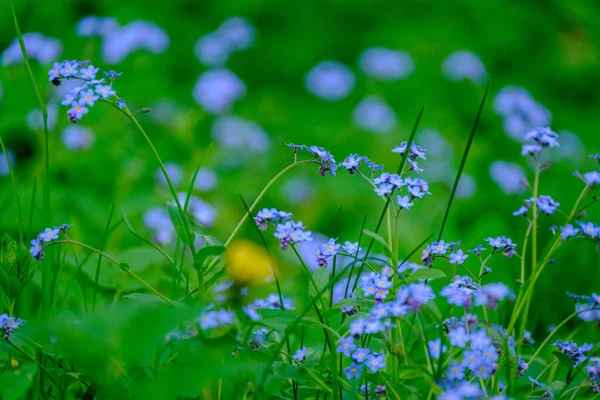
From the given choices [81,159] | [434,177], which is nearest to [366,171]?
[434,177]

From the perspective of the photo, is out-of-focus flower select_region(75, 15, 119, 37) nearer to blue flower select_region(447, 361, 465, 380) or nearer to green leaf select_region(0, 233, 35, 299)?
green leaf select_region(0, 233, 35, 299)

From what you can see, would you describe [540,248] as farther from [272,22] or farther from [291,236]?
[272,22]

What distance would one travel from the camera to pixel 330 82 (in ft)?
14.0

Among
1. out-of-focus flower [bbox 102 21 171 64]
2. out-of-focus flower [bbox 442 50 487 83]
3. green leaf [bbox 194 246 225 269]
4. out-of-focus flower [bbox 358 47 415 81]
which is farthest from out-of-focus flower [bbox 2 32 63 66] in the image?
green leaf [bbox 194 246 225 269]

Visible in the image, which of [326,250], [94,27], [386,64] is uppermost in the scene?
[386,64]

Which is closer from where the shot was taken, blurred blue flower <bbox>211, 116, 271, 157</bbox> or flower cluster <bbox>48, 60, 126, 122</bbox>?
flower cluster <bbox>48, 60, 126, 122</bbox>

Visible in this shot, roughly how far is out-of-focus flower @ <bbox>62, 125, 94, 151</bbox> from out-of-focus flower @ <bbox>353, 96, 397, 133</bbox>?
1.55 metres

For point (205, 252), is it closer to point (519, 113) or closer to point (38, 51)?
point (38, 51)

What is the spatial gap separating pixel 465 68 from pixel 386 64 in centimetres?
50

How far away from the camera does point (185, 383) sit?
0.81 m

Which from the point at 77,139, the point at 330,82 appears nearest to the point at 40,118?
the point at 77,139

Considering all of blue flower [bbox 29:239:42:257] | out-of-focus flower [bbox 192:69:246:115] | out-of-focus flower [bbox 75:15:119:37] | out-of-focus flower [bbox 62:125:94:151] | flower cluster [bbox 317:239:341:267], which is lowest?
flower cluster [bbox 317:239:341:267]

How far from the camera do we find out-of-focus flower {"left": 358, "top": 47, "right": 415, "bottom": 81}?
4.23m

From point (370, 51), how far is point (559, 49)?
4.78 ft
